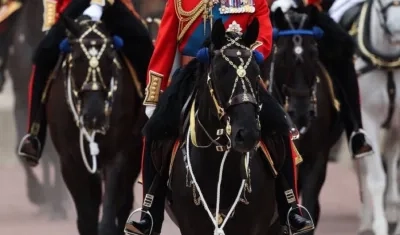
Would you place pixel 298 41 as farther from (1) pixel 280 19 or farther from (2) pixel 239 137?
(2) pixel 239 137

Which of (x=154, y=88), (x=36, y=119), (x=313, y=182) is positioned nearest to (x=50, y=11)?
(x=36, y=119)

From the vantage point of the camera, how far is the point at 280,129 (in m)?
8.23

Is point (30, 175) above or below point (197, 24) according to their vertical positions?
below

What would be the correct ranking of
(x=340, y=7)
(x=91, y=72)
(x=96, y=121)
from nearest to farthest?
(x=96, y=121), (x=91, y=72), (x=340, y=7)

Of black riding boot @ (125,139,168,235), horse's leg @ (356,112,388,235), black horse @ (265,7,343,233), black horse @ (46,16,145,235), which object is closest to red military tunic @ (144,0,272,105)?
black riding boot @ (125,139,168,235)

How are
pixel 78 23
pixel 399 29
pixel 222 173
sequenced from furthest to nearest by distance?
pixel 399 29
pixel 78 23
pixel 222 173

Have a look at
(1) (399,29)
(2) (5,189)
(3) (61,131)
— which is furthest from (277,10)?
(2) (5,189)

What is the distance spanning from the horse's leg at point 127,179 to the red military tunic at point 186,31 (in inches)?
82.9

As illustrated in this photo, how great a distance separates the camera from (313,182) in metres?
11.2

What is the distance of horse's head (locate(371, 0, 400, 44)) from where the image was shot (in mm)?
11703

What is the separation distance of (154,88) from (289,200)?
1.02 metres

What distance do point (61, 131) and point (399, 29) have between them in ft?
8.85

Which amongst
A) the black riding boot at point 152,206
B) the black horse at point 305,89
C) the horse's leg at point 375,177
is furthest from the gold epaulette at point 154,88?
the horse's leg at point 375,177

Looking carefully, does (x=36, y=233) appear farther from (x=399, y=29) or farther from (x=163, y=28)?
(x=163, y=28)
